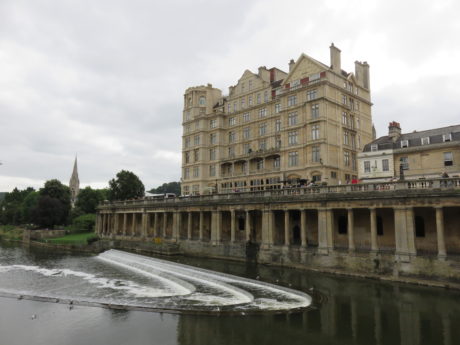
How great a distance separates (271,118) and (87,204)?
70.5 meters

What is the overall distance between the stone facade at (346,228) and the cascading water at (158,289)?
32.7 feet

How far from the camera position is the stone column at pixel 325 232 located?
36.2 metres

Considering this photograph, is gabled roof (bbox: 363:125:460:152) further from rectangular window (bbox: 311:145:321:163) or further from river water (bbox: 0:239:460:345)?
river water (bbox: 0:239:460:345)

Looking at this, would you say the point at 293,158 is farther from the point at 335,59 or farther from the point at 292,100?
the point at 335,59

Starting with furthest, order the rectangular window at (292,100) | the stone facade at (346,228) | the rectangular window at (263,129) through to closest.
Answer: the rectangular window at (263,129) < the rectangular window at (292,100) < the stone facade at (346,228)

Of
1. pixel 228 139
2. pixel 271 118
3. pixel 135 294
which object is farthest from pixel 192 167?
pixel 135 294

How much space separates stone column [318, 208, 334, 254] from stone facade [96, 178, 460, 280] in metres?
0.10

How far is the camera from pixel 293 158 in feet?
181

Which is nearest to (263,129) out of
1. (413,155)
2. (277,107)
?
(277,107)

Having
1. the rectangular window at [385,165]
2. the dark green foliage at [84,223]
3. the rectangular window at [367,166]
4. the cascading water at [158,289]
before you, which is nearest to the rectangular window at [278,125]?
the rectangular window at [367,166]

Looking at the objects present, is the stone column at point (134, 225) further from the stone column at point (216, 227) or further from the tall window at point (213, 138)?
the stone column at point (216, 227)

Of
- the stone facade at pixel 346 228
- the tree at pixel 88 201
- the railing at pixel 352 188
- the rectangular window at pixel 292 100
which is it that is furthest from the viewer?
the tree at pixel 88 201

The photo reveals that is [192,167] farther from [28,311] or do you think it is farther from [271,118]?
[28,311]

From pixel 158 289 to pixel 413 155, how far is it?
3512 cm
